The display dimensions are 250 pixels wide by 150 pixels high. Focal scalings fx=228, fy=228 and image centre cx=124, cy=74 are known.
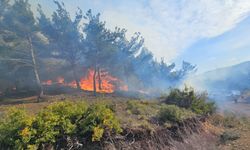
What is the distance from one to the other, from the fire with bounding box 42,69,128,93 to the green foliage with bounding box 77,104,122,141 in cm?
2929

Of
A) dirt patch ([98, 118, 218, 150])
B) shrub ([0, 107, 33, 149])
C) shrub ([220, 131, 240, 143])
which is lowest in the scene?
shrub ([220, 131, 240, 143])

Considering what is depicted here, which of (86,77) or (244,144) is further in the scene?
(86,77)

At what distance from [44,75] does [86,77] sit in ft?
23.4

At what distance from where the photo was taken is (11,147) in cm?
625

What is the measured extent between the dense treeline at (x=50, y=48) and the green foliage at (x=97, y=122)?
22.3 m

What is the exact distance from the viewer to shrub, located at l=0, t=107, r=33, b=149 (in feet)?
20.1

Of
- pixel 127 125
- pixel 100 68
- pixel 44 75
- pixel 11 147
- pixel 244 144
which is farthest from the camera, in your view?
pixel 100 68

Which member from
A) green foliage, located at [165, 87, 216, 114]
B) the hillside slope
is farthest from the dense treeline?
the hillside slope

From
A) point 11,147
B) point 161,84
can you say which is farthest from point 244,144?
point 161,84

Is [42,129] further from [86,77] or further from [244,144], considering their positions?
[86,77]

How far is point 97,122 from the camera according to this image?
7.82 meters

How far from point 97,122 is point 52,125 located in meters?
→ 1.54

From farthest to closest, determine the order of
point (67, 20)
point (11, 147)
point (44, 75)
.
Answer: point (44, 75), point (67, 20), point (11, 147)

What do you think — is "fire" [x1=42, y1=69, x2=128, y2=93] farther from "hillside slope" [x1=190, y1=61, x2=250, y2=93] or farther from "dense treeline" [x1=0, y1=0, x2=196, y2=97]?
"hillside slope" [x1=190, y1=61, x2=250, y2=93]
